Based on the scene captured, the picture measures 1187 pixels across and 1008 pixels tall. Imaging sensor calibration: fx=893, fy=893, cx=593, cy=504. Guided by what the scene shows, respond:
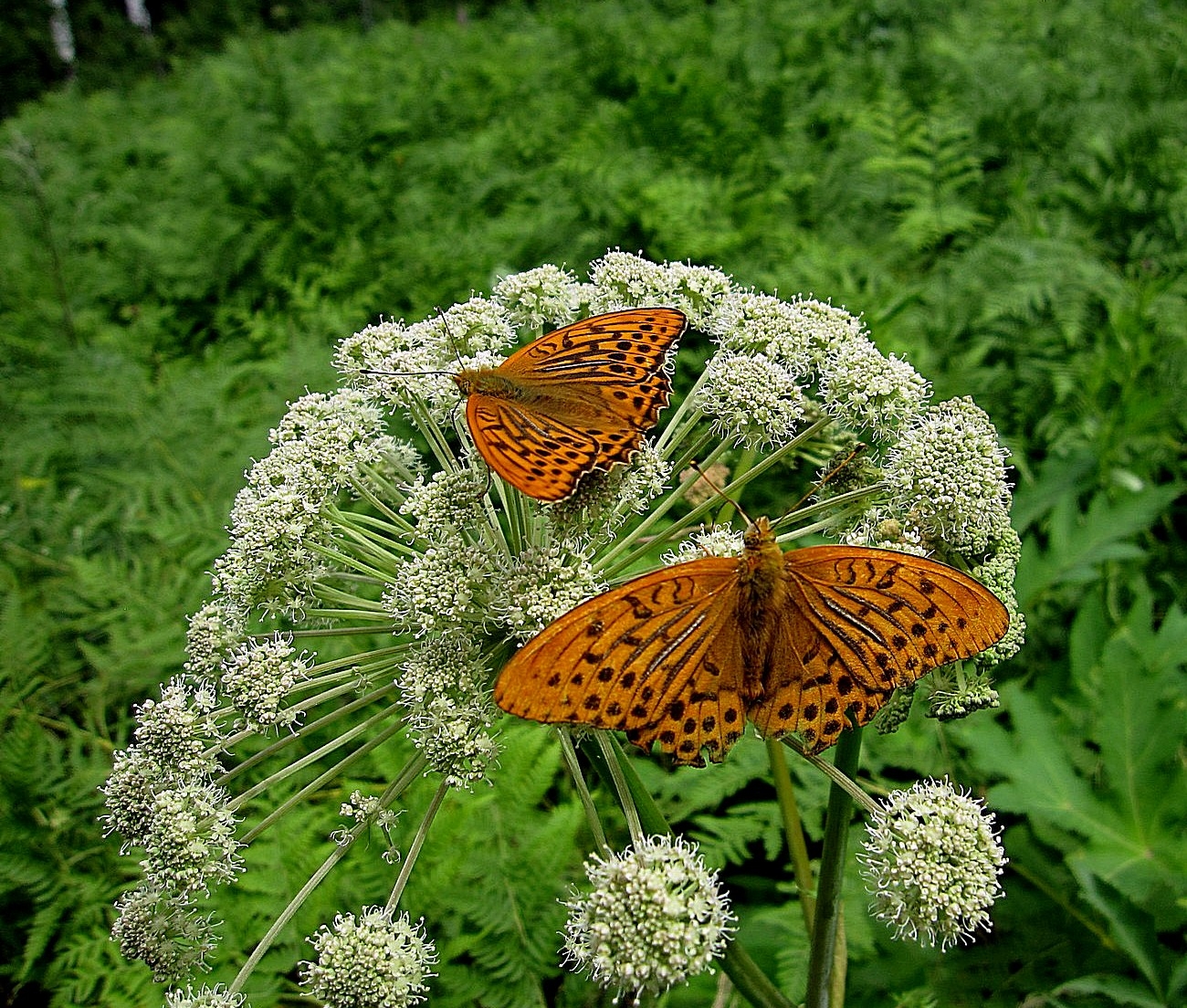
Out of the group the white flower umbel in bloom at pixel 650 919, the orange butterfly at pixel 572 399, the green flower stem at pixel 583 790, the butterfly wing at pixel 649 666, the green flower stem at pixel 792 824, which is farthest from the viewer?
the green flower stem at pixel 792 824

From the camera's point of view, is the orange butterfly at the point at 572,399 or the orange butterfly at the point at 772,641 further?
the orange butterfly at the point at 572,399

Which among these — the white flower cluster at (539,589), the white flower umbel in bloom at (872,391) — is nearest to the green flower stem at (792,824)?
the white flower cluster at (539,589)

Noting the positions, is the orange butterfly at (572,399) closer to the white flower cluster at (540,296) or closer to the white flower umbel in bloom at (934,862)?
the white flower cluster at (540,296)

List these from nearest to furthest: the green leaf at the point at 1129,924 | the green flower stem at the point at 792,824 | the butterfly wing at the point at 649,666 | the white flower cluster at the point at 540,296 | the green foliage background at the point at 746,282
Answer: the butterfly wing at the point at 649,666 → the green leaf at the point at 1129,924 → the green flower stem at the point at 792,824 → the white flower cluster at the point at 540,296 → the green foliage background at the point at 746,282

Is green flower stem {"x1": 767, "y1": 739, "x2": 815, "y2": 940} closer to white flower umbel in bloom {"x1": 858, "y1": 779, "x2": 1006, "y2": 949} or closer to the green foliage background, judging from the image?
the green foliage background

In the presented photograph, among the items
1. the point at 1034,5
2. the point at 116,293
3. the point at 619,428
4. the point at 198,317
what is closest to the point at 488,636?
the point at 619,428

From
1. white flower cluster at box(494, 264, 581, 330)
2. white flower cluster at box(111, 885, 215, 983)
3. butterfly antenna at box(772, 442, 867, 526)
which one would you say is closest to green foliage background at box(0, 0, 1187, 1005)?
white flower cluster at box(111, 885, 215, 983)

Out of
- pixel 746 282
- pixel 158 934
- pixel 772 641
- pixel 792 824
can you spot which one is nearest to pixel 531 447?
pixel 772 641

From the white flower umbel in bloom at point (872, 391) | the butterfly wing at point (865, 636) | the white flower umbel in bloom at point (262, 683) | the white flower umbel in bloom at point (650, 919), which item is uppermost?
the white flower umbel in bloom at point (872, 391)
